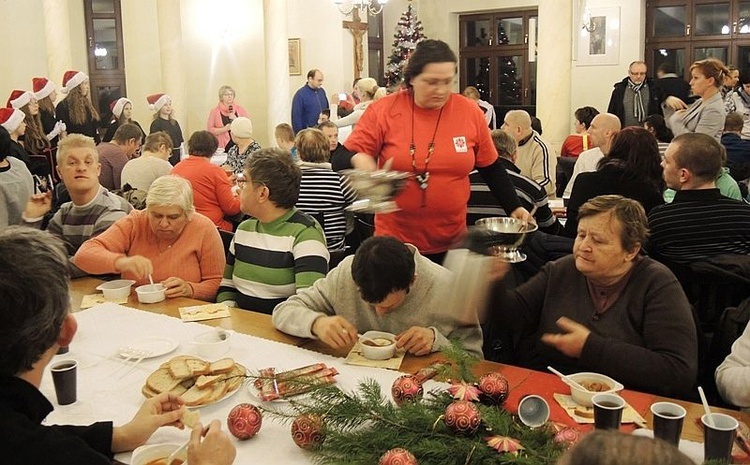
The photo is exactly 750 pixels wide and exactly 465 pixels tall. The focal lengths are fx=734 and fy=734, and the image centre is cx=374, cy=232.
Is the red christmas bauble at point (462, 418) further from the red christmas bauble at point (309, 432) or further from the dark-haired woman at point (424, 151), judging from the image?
the dark-haired woman at point (424, 151)

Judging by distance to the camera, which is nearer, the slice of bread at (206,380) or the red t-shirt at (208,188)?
the slice of bread at (206,380)

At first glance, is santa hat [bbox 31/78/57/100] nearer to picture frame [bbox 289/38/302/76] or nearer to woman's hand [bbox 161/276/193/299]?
picture frame [bbox 289/38/302/76]

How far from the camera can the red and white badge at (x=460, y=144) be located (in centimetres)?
311

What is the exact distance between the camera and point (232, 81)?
12.1m

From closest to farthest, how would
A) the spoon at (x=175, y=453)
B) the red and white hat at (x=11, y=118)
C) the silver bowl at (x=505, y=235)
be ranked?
the spoon at (x=175, y=453)
the silver bowl at (x=505, y=235)
the red and white hat at (x=11, y=118)

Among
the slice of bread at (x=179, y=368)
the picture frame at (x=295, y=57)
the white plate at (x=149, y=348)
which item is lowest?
the white plate at (x=149, y=348)

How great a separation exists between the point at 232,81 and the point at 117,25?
6.73 ft

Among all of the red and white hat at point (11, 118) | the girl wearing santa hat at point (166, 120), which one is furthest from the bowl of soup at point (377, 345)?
the girl wearing santa hat at point (166, 120)

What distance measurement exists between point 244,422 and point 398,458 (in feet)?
1.63

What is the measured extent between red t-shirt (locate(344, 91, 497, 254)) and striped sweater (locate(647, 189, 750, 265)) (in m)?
0.98

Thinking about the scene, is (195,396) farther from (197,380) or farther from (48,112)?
(48,112)

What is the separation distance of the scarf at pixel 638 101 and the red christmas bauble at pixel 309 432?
365 inches

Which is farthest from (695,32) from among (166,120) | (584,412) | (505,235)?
(584,412)

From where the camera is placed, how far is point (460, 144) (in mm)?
3123
